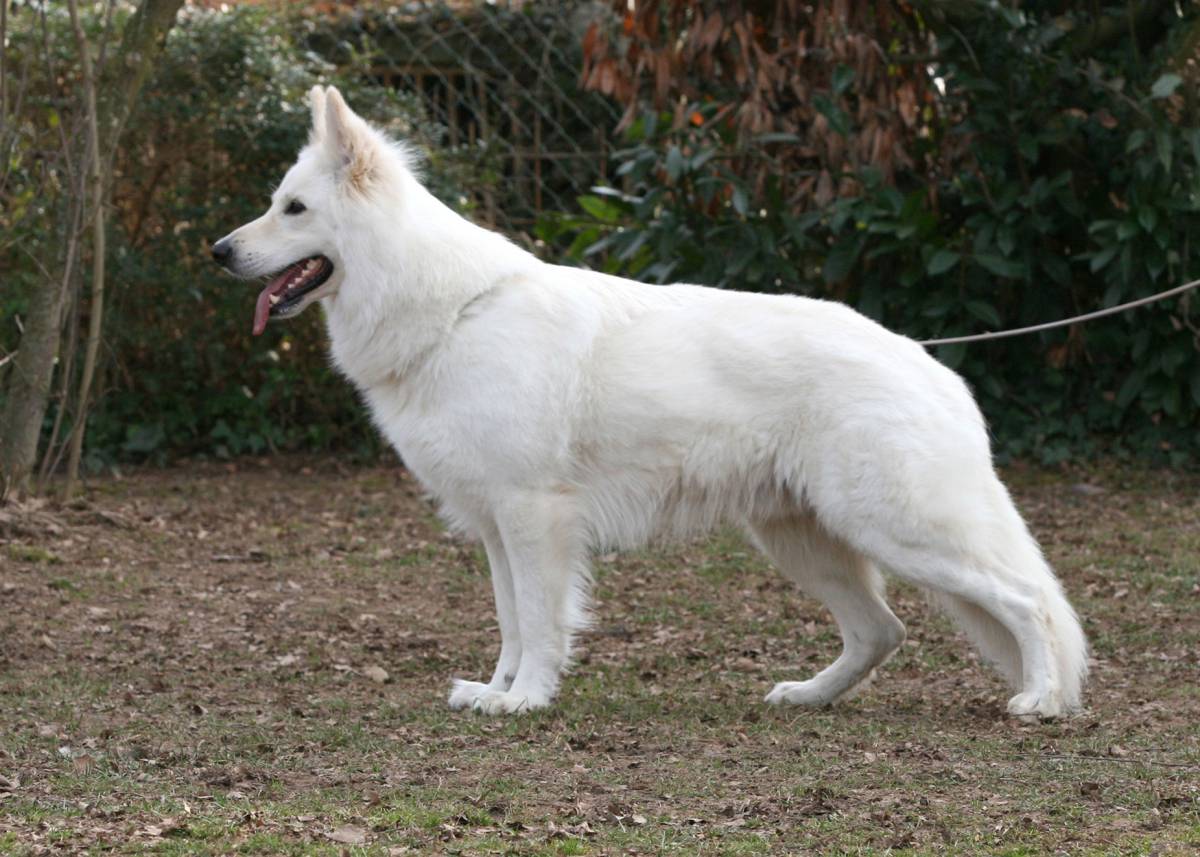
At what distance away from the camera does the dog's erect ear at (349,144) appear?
5.20 m

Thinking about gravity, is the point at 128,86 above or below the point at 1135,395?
above

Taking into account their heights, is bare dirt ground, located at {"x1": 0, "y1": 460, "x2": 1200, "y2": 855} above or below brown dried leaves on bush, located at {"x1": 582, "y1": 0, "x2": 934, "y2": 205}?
below

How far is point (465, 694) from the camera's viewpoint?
526 cm

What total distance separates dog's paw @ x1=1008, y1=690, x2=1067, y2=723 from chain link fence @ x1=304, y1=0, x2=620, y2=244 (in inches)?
265

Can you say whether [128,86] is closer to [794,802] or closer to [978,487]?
[978,487]

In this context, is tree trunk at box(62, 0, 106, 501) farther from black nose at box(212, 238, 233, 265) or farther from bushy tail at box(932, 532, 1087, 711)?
bushy tail at box(932, 532, 1087, 711)

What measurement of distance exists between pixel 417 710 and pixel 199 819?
148cm

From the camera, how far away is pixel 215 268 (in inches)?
384

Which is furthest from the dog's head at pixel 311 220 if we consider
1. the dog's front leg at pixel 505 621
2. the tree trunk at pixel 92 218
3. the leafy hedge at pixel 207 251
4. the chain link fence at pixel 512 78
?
the chain link fence at pixel 512 78

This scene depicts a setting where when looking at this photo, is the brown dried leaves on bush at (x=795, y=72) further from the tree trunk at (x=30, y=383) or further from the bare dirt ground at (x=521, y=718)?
the tree trunk at (x=30, y=383)

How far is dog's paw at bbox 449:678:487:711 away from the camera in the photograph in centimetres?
523

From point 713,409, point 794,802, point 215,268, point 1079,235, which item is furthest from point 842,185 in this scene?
point 794,802

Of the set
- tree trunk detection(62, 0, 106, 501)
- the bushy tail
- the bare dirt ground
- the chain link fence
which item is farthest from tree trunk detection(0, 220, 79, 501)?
the bushy tail

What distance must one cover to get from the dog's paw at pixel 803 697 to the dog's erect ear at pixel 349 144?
6.96 feet
